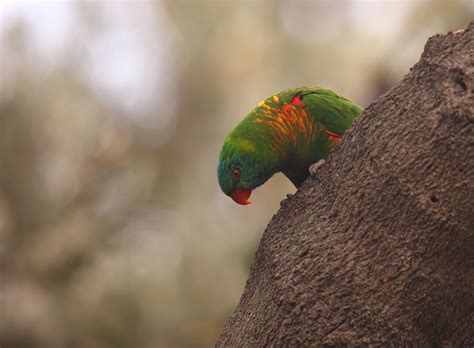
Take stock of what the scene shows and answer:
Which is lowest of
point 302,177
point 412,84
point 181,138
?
point 412,84

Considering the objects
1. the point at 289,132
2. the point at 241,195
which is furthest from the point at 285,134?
the point at 241,195

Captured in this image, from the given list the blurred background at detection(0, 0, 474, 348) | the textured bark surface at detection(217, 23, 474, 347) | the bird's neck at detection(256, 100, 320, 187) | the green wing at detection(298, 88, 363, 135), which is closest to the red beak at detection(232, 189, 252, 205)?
the bird's neck at detection(256, 100, 320, 187)

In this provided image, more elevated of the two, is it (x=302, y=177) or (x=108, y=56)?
(x=108, y=56)

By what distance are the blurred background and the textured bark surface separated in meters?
4.16

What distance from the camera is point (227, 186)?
267cm

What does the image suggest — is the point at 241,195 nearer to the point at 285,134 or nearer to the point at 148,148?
the point at 285,134

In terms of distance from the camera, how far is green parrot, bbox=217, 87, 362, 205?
2551 millimetres

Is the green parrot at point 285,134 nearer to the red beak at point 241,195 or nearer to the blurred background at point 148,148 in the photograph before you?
the red beak at point 241,195

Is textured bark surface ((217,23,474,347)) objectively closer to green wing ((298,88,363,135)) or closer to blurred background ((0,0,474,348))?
green wing ((298,88,363,135))

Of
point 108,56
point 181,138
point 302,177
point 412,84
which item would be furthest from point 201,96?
point 412,84

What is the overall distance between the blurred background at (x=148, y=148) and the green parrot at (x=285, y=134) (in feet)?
11.5

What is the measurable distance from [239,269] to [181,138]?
2142 mm

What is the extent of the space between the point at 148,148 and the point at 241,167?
4997 mm

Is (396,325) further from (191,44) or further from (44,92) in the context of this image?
(191,44)
